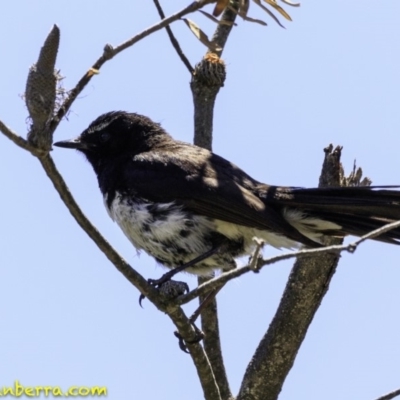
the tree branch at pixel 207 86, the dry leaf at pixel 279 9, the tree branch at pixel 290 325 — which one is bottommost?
the tree branch at pixel 290 325

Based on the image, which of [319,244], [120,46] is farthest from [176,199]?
[120,46]

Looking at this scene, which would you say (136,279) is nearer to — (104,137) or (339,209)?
(339,209)

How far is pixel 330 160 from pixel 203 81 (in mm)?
1383

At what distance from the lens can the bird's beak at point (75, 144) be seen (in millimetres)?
7277

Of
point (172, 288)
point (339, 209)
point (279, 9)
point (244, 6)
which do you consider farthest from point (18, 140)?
Result: point (339, 209)

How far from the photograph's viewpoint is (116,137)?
7.26 metres

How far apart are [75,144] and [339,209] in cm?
250

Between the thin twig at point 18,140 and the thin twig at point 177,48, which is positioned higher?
the thin twig at point 177,48

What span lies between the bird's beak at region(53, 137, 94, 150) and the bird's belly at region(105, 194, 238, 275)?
110cm

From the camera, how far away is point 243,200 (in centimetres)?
599

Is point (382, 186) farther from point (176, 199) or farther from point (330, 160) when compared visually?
point (176, 199)

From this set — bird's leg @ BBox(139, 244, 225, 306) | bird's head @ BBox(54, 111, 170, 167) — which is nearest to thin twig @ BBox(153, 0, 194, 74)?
bird's head @ BBox(54, 111, 170, 167)

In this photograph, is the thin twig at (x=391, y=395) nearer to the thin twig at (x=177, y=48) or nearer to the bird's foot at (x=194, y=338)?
the bird's foot at (x=194, y=338)

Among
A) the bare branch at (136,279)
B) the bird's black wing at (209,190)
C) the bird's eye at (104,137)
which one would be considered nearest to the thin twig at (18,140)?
the bare branch at (136,279)
